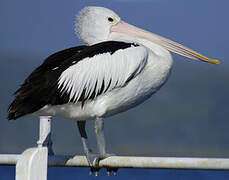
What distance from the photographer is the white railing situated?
7.60 ft

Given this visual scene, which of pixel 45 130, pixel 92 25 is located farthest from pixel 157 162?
pixel 92 25

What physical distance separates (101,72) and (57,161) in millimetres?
A: 932

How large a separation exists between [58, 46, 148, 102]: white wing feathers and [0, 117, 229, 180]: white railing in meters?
0.68

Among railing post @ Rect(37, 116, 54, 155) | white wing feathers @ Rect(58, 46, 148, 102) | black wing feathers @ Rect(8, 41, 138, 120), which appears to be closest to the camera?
railing post @ Rect(37, 116, 54, 155)

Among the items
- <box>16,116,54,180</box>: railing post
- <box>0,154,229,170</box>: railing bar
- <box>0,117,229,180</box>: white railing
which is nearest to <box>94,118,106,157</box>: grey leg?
<box>0,117,229,180</box>: white railing

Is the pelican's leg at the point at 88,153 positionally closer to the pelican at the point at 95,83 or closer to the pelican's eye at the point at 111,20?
the pelican at the point at 95,83

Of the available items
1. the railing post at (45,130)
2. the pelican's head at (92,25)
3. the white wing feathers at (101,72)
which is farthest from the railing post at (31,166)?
the pelican's head at (92,25)

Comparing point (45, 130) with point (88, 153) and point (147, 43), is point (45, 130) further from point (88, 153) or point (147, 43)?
point (147, 43)

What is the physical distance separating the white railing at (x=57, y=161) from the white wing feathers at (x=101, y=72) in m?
0.68

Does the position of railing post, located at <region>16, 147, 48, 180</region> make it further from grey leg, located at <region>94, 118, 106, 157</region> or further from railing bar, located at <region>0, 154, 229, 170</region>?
→ grey leg, located at <region>94, 118, 106, 157</region>

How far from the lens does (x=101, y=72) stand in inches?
145

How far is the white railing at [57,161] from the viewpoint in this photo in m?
2.32

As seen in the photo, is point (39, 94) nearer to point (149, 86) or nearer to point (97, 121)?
point (97, 121)

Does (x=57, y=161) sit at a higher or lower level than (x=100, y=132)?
lower
